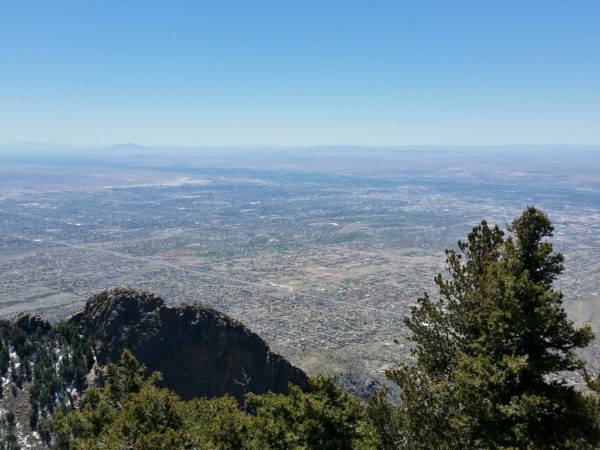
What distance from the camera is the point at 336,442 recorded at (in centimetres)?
1468

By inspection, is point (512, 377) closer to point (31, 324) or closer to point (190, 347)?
point (190, 347)

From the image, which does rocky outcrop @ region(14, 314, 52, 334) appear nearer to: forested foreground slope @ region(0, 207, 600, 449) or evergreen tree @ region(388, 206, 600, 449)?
forested foreground slope @ region(0, 207, 600, 449)

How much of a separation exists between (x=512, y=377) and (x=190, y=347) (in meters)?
25.0

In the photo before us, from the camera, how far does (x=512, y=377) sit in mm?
12344

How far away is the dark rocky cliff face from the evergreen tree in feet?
66.4

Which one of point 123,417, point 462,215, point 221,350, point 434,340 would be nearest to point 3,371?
point 221,350

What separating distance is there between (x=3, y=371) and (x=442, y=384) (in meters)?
27.7

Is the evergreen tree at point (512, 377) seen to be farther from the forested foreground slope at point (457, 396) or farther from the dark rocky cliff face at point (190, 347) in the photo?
the dark rocky cliff face at point (190, 347)

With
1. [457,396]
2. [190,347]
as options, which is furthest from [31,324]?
[457,396]

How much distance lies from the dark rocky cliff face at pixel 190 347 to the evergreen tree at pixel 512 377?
66.4 ft

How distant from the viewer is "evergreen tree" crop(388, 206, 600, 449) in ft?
39.4

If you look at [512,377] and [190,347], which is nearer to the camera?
[512,377]

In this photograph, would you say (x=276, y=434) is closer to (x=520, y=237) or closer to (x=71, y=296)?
(x=520, y=237)

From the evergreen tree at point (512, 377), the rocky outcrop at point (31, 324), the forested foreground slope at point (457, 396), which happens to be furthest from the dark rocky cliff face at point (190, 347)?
the evergreen tree at point (512, 377)
